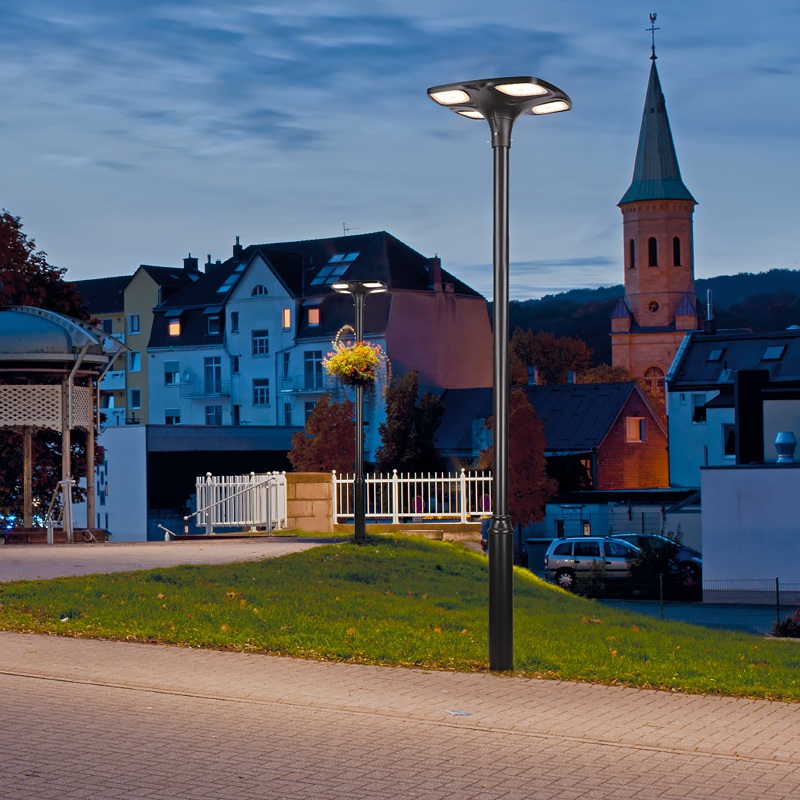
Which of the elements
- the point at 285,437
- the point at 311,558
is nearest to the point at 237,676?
the point at 311,558

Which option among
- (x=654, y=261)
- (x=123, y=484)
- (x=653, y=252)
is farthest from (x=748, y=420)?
(x=653, y=252)

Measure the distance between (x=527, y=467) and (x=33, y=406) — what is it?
4797 centimetres

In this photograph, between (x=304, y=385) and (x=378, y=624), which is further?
(x=304, y=385)

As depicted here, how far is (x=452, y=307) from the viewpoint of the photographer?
302ft

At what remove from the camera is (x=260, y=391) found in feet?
311

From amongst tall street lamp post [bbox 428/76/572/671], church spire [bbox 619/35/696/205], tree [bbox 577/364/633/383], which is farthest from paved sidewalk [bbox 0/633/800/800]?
church spire [bbox 619/35/696/205]

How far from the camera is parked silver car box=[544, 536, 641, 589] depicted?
160 ft

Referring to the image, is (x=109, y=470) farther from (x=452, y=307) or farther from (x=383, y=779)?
(x=383, y=779)

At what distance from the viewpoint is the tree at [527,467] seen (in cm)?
7550

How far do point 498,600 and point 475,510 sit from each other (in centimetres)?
2096

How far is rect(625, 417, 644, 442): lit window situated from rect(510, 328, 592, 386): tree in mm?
45946

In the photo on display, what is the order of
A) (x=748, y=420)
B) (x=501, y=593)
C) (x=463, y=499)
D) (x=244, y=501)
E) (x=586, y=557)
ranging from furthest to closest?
1. (x=748, y=420)
2. (x=586, y=557)
3. (x=244, y=501)
4. (x=463, y=499)
5. (x=501, y=593)

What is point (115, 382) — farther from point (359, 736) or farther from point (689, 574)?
point (359, 736)

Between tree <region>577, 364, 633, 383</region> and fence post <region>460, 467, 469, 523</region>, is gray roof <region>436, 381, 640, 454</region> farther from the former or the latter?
fence post <region>460, 467, 469, 523</region>
